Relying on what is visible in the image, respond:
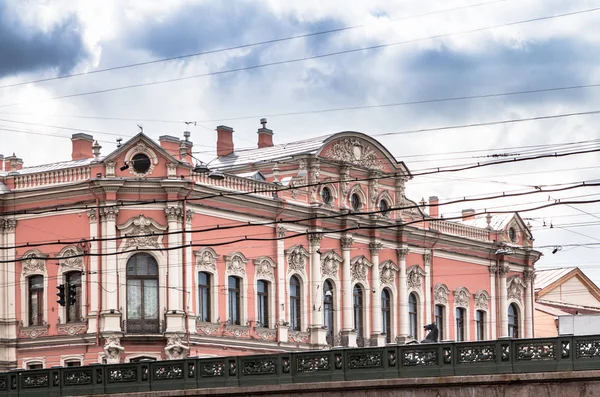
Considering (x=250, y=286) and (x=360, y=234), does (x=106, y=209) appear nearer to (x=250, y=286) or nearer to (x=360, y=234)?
(x=250, y=286)

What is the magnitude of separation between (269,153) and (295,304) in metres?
6.62

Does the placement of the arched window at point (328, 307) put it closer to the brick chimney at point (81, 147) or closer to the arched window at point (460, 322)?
the arched window at point (460, 322)

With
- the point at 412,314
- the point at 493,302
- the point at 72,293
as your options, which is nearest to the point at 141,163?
the point at 72,293

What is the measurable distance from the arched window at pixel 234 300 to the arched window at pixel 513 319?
58.6 ft

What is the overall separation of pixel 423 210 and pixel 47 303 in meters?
19.3

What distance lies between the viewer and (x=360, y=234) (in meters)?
62.9

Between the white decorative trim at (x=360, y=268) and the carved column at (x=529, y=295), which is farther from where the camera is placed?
the carved column at (x=529, y=295)

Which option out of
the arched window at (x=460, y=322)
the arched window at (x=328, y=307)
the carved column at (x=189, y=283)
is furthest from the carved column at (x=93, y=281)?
the arched window at (x=460, y=322)

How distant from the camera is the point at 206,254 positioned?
184 ft

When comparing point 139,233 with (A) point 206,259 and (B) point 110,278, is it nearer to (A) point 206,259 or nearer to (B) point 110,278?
(B) point 110,278

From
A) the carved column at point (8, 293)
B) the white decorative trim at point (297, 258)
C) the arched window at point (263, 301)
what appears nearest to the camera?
the carved column at point (8, 293)

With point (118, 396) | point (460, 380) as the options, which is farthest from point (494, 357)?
point (118, 396)

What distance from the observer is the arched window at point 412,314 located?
6556 cm

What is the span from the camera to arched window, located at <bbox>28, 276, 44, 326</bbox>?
55.9m
